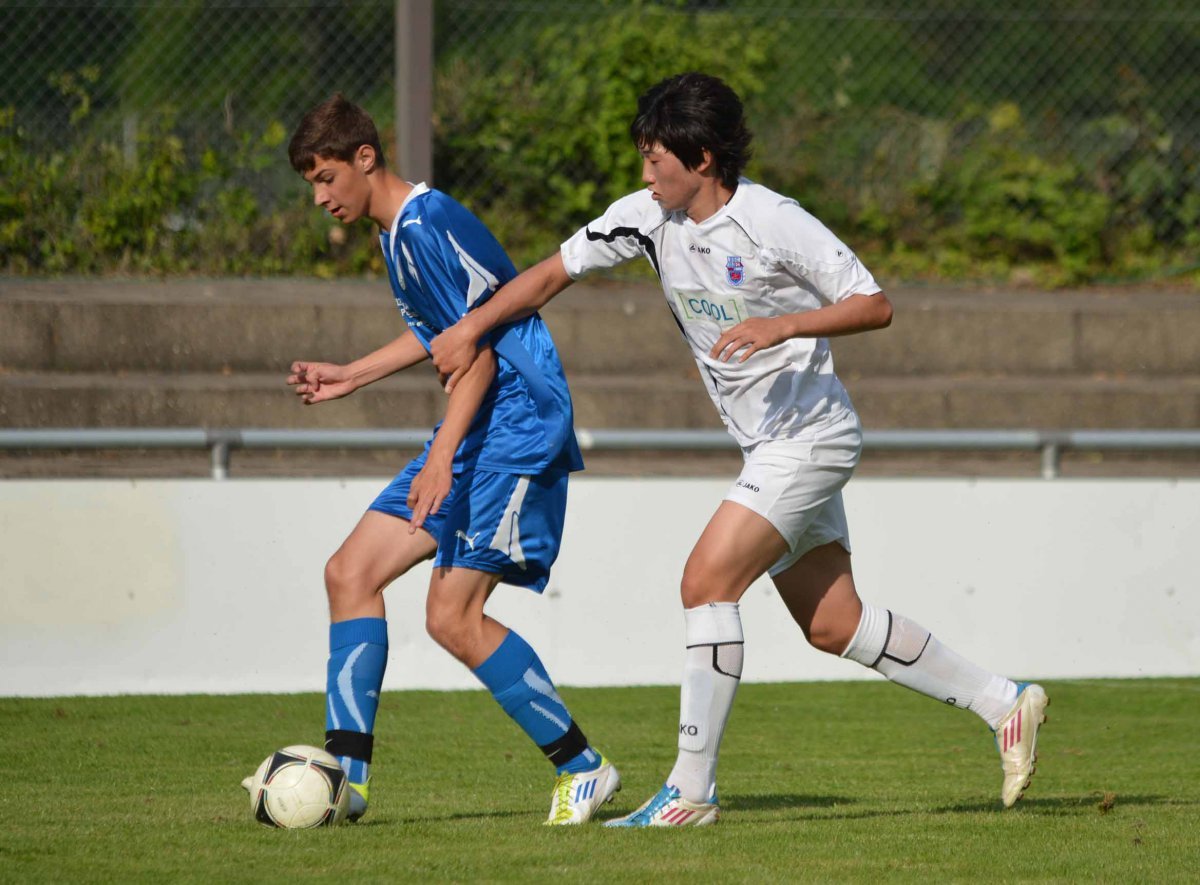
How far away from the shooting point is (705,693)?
4594 mm

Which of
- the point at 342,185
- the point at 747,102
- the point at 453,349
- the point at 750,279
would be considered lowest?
the point at 453,349

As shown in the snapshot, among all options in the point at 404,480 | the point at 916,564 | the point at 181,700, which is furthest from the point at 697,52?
the point at 404,480

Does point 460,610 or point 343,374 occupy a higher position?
point 343,374

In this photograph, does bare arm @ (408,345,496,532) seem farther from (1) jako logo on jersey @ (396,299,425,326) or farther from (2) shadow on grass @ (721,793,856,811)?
(2) shadow on grass @ (721,793,856,811)

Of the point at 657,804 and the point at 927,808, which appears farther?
the point at 927,808

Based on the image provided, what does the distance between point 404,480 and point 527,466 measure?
15.5 inches

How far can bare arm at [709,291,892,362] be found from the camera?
4227 mm

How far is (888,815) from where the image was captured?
4.91 metres

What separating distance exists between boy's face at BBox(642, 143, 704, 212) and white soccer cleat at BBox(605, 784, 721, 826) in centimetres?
156

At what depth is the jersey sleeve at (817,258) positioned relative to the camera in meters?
4.43

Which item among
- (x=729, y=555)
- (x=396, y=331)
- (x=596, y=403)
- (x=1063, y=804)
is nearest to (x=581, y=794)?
(x=729, y=555)

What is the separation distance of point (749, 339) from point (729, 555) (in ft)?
2.14

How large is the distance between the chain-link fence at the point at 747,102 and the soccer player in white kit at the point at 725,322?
8.38 m

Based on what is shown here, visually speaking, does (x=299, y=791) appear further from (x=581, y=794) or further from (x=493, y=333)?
(x=493, y=333)
